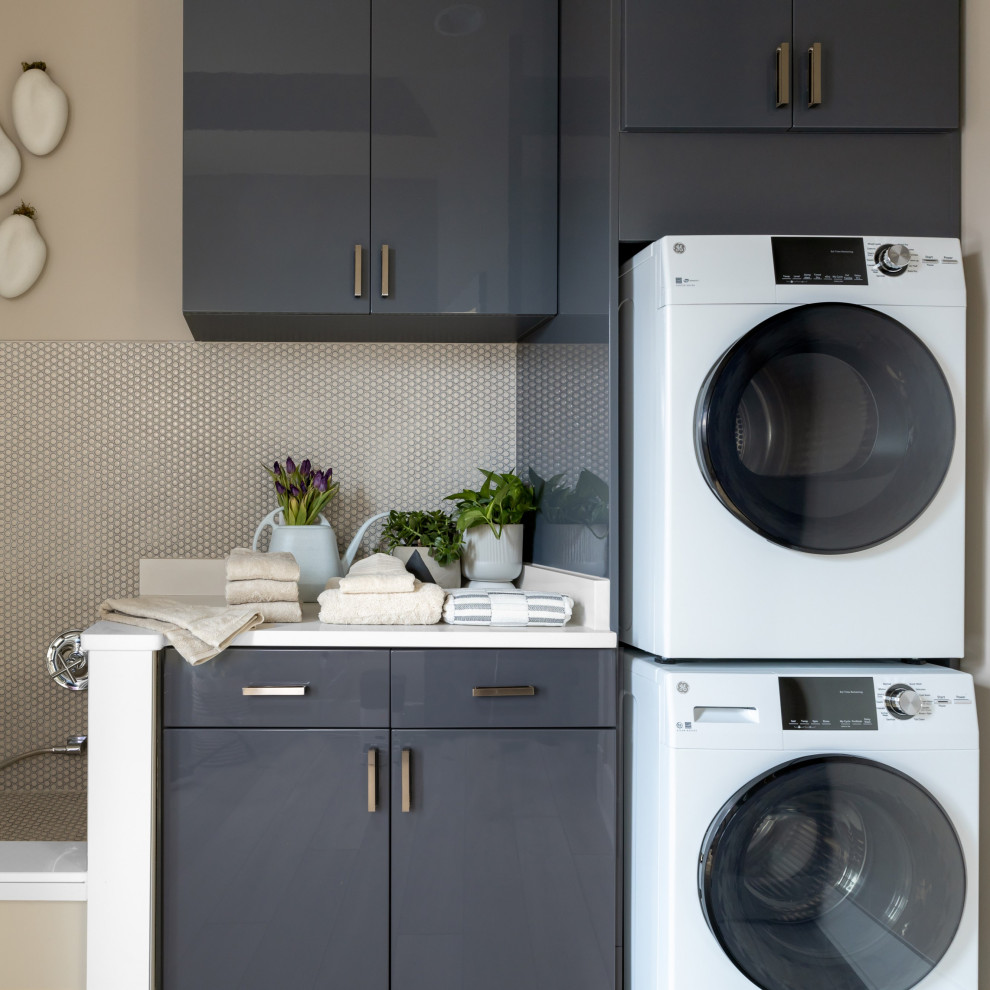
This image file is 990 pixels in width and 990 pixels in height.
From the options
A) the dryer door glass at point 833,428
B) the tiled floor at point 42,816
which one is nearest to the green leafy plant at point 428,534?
the dryer door glass at point 833,428

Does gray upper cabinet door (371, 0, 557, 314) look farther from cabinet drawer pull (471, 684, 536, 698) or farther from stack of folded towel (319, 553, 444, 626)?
cabinet drawer pull (471, 684, 536, 698)

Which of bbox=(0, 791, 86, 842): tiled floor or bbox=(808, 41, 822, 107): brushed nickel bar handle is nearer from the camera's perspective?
bbox=(808, 41, 822, 107): brushed nickel bar handle

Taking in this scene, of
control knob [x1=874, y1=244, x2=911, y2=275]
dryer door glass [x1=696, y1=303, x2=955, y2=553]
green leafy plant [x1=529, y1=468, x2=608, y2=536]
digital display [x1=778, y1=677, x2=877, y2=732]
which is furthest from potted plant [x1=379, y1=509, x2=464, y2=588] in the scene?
control knob [x1=874, y1=244, x2=911, y2=275]

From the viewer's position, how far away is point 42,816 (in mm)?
2119

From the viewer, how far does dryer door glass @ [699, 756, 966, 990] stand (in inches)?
57.9

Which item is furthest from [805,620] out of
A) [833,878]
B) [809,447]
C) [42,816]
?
[42,816]

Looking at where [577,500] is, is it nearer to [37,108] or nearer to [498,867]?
[498,867]

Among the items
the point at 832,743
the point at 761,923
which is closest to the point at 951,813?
the point at 832,743

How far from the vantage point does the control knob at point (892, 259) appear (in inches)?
61.6

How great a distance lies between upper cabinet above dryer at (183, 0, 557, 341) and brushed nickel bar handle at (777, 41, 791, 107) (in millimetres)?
558

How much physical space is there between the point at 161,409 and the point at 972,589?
209 centimetres

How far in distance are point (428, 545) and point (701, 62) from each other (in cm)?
128

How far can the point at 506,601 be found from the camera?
1.73 m

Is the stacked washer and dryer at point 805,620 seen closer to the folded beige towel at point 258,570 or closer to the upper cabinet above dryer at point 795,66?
the upper cabinet above dryer at point 795,66
